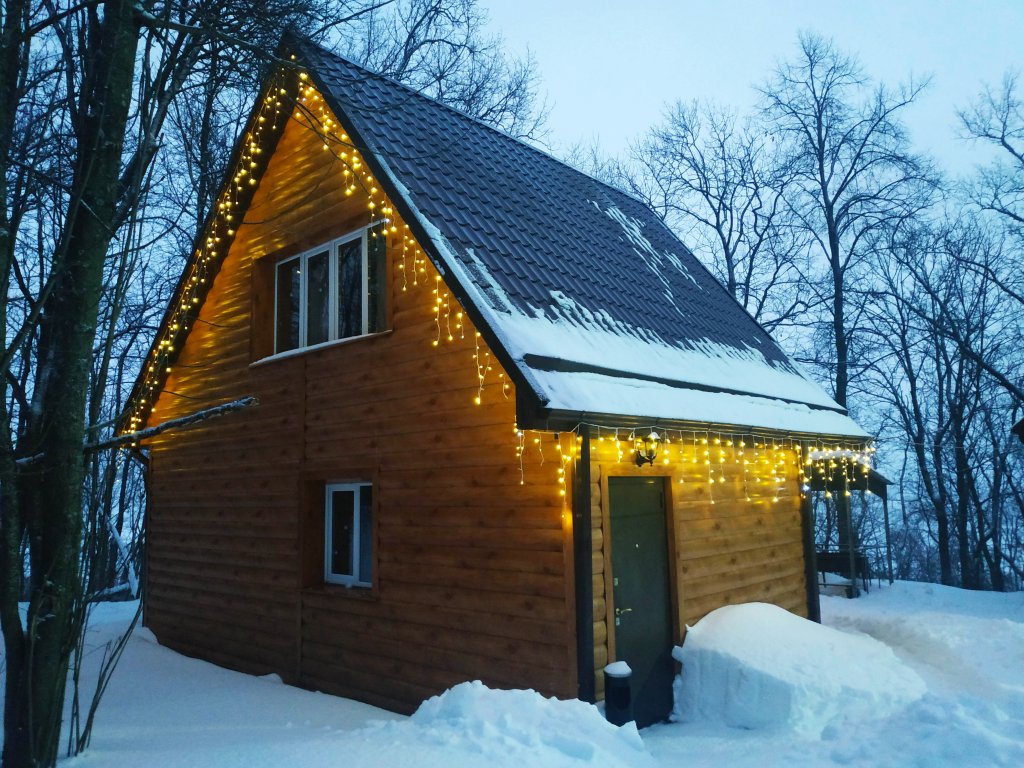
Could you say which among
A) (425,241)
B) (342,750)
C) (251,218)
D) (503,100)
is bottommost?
(342,750)

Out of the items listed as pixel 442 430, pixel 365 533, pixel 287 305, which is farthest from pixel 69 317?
pixel 287 305

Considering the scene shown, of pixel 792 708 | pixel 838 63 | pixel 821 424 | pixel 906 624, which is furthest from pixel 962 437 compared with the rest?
pixel 792 708

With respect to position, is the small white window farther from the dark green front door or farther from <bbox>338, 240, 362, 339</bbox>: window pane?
the dark green front door

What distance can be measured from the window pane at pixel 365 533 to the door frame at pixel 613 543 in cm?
264

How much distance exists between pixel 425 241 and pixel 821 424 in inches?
223

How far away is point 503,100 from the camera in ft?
61.6

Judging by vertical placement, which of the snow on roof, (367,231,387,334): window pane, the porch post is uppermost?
(367,231,387,334): window pane

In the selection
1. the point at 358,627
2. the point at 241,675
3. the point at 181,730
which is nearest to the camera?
the point at 181,730

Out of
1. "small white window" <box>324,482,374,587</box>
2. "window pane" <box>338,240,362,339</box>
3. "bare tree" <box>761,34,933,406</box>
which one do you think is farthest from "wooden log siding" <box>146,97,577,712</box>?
"bare tree" <box>761,34,933,406</box>

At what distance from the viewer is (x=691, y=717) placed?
6.36 metres

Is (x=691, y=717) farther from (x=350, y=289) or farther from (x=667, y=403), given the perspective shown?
(x=350, y=289)

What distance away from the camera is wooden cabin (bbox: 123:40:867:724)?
5883mm

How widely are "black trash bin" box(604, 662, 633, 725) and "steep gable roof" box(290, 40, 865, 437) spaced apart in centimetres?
196

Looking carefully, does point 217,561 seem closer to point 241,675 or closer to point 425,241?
point 241,675
